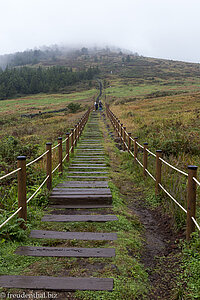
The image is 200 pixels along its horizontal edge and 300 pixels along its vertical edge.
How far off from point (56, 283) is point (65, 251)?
0.79m

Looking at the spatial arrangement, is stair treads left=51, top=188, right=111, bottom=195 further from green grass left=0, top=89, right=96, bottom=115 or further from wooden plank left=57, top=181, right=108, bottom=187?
green grass left=0, top=89, right=96, bottom=115

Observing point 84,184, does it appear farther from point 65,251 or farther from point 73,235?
point 65,251

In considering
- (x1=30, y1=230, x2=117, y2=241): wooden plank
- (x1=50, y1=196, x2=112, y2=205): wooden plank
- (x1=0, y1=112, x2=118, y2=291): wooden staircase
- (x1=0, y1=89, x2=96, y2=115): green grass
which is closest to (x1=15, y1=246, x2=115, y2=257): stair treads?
(x1=0, y1=112, x2=118, y2=291): wooden staircase

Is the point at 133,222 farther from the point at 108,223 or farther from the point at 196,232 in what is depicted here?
the point at 196,232

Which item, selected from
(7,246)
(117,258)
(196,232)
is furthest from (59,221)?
(196,232)

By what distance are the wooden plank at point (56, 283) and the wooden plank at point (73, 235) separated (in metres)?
1.12

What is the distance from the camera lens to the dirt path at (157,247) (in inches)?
133

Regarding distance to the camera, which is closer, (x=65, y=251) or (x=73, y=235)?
(x=65, y=251)

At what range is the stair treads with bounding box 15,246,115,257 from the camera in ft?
12.6

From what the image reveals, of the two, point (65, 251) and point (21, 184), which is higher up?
point (21, 184)

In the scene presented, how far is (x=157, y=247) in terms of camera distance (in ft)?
14.5

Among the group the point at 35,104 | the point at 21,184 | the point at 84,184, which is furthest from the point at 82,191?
the point at 35,104

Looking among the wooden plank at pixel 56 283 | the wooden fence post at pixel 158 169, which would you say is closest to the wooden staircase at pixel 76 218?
the wooden plank at pixel 56 283

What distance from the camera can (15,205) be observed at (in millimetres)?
5320
